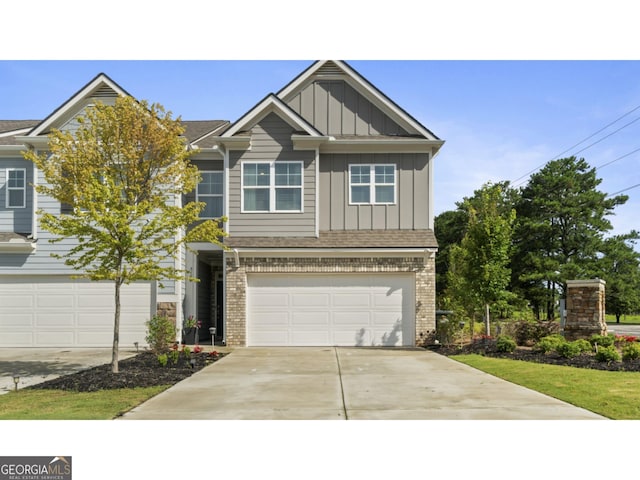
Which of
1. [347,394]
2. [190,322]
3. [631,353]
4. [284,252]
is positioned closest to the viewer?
[347,394]

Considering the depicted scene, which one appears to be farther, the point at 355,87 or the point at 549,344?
the point at 355,87

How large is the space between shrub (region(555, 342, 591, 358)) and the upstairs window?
27.8ft

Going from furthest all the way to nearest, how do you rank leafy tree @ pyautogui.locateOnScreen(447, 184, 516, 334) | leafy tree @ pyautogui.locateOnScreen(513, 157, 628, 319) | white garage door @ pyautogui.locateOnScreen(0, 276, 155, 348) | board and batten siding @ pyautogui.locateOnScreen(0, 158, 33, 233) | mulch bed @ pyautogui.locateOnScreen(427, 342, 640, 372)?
leafy tree @ pyautogui.locateOnScreen(513, 157, 628, 319) < board and batten siding @ pyautogui.locateOnScreen(0, 158, 33, 233) < white garage door @ pyautogui.locateOnScreen(0, 276, 155, 348) < leafy tree @ pyautogui.locateOnScreen(447, 184, 516, 334) < mulch bed @ pyautogui.locateOnScreen(427, 342, 640, 372)

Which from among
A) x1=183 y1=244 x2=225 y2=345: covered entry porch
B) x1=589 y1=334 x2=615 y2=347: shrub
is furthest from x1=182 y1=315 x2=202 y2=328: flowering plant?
x1=589 y1=334 x2=615 y2=347: shrub

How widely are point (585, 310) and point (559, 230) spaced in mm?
25066

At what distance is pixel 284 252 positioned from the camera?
18.6m

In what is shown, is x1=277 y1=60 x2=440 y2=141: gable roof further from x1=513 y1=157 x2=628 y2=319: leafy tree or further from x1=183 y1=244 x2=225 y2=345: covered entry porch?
x1=513 y1=157 x2=628 y2=319: leafy tree

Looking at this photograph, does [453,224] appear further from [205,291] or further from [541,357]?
[541,357]

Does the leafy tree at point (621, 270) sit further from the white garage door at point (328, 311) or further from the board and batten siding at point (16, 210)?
the board and batten siding at point (16, 210)

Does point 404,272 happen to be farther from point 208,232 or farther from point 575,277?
point 575,277

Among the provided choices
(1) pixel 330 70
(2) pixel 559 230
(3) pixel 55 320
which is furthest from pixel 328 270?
(2) pixel 559 230

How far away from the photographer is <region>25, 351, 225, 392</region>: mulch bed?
1138 cm

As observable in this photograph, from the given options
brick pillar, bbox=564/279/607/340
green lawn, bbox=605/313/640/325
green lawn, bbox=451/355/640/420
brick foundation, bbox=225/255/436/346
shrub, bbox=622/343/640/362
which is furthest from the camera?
green lawn, bbox=605/313/640/325

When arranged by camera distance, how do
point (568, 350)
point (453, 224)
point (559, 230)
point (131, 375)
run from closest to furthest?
point (131, 375) → point (568, 350) → point (559, 230) → point (453, 224)
